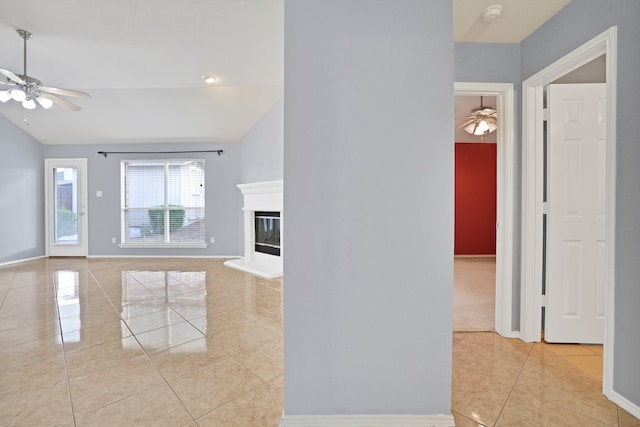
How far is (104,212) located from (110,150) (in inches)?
50.1

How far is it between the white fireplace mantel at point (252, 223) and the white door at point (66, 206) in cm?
339

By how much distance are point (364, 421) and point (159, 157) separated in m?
6.08

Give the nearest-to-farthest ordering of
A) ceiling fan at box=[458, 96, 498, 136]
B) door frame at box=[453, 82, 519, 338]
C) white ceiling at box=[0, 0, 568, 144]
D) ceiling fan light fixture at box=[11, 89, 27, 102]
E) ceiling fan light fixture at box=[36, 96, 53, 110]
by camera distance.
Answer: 1. white ceiling at box=[0, 0, 568, 144]
2. door frame at box=[453, 82, 519, 338]
3. ceiling fan light fixture at box=[11, 89, 27, 102]
4. ceiling fan light fixture at box=[36, 96, 53, 110]
5. ceiling fan at box=[458, 96, 498, 136]

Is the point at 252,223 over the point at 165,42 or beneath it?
beneath

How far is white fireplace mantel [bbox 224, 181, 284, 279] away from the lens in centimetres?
455

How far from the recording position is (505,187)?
2297 mm

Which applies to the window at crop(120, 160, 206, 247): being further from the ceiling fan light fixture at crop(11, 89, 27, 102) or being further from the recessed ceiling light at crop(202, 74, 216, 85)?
the ceiling fan light fixture at crop(11, 89, 27, 102)

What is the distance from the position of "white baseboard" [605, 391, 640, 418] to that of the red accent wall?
180 inches

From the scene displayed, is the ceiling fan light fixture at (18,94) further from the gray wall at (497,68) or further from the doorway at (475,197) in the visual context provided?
the doorway at (475,197)

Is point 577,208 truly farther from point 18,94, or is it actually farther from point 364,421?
point 18,94

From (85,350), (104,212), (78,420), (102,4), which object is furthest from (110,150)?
(78,420)

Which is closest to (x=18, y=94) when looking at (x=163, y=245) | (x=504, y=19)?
(x=163, y=245)

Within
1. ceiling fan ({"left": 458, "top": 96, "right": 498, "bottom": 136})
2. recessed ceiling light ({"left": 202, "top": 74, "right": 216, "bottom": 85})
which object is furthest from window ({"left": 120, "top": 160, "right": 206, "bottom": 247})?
ceiling fan ({"left": 458, "top": 96, "right": 498, "bottom": 136})

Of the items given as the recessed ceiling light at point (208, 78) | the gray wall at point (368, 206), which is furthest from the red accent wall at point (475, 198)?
the gray wall at point (368, 206)
